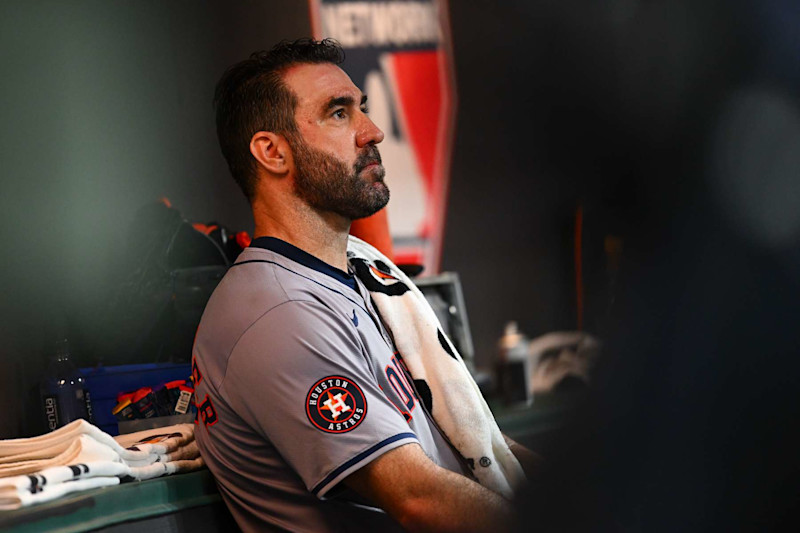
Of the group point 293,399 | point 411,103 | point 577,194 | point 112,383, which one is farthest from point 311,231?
point 577,194

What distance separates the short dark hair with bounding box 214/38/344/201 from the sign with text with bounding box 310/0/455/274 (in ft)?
5.83

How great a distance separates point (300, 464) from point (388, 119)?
8.31 ft

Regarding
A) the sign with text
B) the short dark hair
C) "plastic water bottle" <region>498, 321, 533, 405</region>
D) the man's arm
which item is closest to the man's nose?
the short dark hair

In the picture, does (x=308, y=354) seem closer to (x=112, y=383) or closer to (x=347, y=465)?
(x=347, y=465)

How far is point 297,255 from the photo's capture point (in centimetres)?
162

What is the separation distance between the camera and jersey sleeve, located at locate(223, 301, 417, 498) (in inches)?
51.4

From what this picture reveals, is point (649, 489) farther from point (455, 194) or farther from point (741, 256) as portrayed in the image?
point (455, 194)

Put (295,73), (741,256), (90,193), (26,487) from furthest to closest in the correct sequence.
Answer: (90,193) → (295,73) → (26,487) → (741,256)

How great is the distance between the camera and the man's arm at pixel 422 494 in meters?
1.26

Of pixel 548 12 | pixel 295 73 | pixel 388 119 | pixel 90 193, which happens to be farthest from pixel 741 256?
pixel 548 12

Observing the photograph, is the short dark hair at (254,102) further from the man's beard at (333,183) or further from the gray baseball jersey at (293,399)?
the gray baseball jersey at (293,399)

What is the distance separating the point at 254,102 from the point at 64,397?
2.43 ft

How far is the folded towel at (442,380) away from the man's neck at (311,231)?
0.11 meters

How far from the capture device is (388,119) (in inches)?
145
